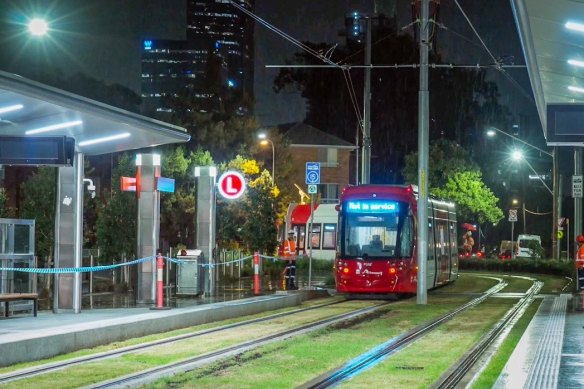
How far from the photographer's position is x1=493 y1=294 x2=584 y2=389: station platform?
40.9 feet

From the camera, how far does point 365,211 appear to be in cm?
3180

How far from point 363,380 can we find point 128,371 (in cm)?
310

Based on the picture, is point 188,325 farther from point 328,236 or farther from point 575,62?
point 328,236

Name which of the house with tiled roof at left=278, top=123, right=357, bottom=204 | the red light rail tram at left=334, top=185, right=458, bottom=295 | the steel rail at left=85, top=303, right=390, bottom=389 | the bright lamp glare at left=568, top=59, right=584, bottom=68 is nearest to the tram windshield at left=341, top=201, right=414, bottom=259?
the red light rail tram at left=334, top=185, right=458, bottom=295

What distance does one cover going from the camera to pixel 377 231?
3181cm

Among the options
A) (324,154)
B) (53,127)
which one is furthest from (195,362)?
(324,154)

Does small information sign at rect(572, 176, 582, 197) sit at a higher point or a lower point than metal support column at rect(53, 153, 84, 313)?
higher

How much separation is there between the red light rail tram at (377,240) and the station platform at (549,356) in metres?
8.07

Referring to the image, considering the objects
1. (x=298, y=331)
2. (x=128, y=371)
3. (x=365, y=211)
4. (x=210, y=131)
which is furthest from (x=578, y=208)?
(x=128, y=371)

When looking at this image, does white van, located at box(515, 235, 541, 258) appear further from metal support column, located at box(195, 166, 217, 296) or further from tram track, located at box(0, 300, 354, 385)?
tram track, located at box(0, 300, 354, 385)

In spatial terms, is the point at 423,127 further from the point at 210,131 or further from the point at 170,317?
the point at 210,131

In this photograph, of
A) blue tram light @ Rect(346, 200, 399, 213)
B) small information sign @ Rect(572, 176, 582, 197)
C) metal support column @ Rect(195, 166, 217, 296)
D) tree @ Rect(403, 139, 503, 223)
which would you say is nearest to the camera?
metal support column @ Rect(195, 166, 217, 296)

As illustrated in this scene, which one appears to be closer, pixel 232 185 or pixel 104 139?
pixel 104 139

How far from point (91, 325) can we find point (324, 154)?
73.9m
